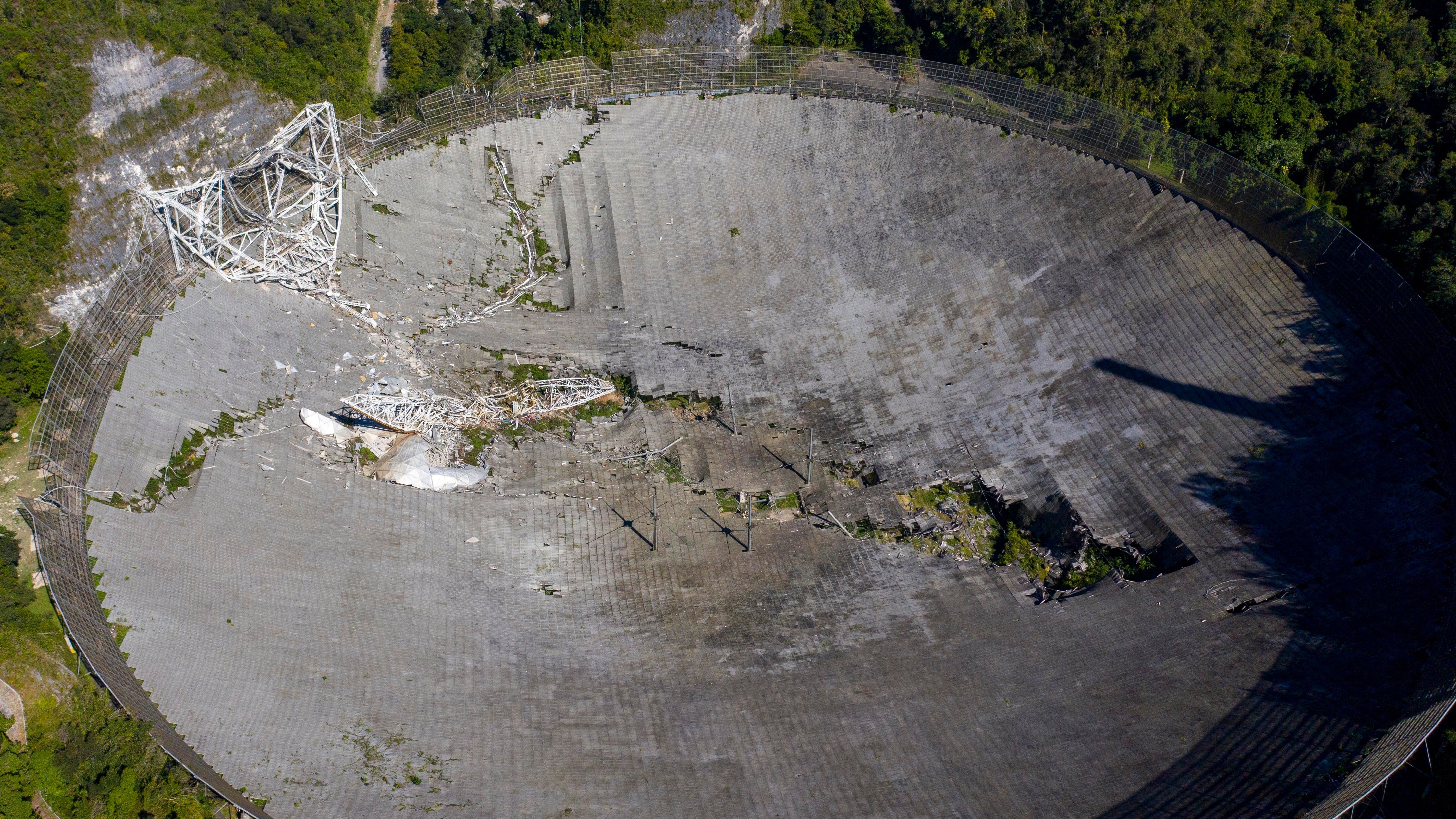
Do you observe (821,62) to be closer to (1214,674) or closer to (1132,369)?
(1132,369)

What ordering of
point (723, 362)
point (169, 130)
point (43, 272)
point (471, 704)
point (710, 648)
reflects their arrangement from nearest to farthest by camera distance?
point (471, 704) < point (710, 648) < point (723, 362) < point (43, 272) < point (169, 130)

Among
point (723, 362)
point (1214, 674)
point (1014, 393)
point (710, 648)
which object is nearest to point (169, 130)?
point (723, 362)

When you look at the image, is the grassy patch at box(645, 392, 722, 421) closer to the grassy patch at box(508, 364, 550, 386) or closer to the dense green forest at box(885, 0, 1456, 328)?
the grassy patch at box(508, 364, 550, 386)

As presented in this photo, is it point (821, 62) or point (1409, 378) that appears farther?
point (821, 62)

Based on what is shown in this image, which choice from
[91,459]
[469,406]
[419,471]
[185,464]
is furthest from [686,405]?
[91,459]

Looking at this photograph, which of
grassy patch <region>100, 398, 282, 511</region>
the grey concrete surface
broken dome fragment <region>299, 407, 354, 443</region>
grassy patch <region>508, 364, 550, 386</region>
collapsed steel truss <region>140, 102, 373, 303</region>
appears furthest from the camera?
grassy patch <region>508, 364, 550, 386</region>

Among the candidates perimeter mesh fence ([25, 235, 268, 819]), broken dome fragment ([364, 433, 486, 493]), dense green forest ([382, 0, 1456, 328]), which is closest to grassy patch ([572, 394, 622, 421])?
broken dome fragment ([364, 433, 486, 493])
